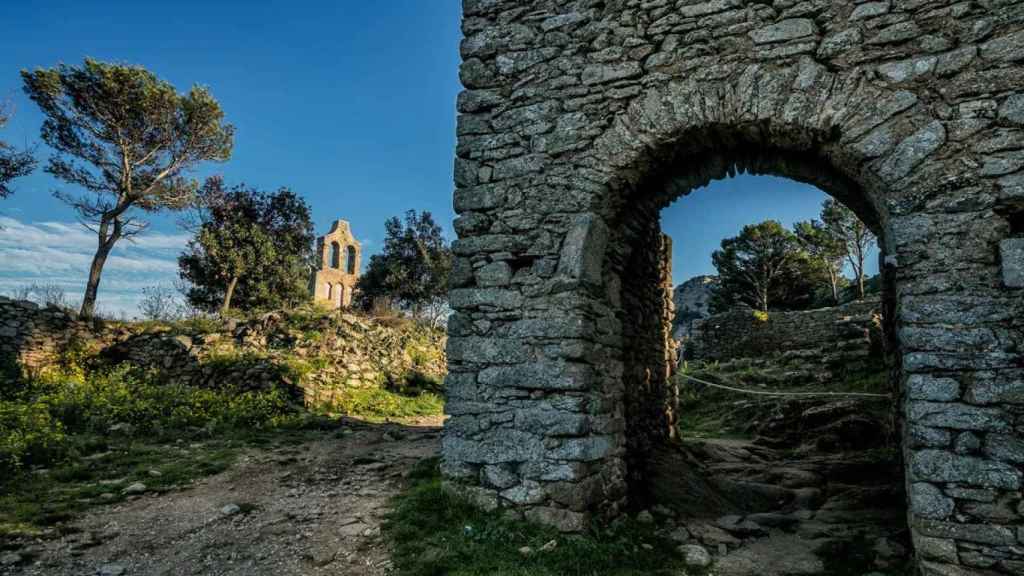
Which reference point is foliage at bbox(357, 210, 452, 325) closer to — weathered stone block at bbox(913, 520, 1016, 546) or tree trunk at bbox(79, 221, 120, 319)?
tree trunk at bbox(79, 221, 120, 319)

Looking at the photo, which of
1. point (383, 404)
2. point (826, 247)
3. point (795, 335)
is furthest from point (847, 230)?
point (383, 404)

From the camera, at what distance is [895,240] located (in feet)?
12.2

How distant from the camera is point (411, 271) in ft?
84.4

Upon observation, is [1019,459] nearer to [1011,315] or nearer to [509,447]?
[1011,315]

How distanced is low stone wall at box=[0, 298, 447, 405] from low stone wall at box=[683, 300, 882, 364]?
33.8 ft

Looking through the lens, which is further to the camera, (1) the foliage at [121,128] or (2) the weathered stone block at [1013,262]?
(1) the foliage at [121,128]

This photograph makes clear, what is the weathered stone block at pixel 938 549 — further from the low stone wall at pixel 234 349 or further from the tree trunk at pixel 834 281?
the tree trunk at pixel 834 281

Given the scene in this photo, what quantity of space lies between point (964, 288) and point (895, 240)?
0.50 meters

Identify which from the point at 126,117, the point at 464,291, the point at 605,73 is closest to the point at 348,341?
the point at 464,291

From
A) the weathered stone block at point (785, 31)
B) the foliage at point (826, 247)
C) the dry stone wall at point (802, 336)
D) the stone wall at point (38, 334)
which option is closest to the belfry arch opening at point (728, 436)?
the weathered stone block at point (785, 31)

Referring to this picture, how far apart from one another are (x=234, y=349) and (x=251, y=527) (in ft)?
25.7

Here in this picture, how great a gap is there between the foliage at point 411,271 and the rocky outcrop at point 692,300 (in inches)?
698

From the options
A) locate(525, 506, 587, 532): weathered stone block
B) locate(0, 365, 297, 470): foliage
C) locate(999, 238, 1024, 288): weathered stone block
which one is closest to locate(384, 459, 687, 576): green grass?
locate(525, 506, 587, 532): weathered stone block

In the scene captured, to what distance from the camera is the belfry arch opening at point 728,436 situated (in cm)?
495
